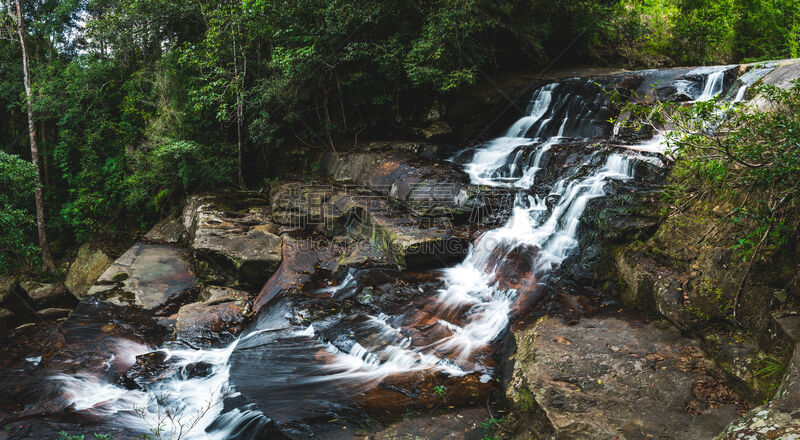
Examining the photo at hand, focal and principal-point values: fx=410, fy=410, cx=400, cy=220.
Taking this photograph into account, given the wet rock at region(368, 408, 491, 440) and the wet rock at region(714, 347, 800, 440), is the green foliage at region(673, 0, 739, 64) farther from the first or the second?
the wet rock at region(368, 408, 491, 440)

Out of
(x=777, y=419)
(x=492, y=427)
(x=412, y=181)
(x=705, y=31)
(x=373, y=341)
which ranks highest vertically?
(x=705, y=31)

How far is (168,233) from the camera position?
11.3m

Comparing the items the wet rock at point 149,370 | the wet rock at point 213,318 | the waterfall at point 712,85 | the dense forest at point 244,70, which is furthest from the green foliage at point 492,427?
the waterfall at point 712,85

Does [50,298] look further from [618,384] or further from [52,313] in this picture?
[618,384]

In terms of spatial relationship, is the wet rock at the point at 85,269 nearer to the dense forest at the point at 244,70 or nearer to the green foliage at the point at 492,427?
the dense forest at the point at 244,70

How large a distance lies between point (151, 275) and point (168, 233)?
279cm

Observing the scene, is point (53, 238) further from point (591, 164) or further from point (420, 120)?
point (591, 164)

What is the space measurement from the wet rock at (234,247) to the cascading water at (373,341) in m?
1.45

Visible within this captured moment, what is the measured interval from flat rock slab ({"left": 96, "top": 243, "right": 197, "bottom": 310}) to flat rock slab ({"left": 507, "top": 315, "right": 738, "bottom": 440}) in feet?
23.3

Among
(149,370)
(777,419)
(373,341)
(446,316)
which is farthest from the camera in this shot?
(446,316)

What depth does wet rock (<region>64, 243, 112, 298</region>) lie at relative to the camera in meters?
13.0

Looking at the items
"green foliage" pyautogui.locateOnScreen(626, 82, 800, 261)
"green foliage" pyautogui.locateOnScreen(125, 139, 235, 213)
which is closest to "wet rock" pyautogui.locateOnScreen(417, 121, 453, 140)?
"green foliage" pyautogui.locateOnScreen(125, 139, 235, 213)

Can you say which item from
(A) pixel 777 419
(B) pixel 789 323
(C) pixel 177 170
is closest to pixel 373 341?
(A) pixel 777 419

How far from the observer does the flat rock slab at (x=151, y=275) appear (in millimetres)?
8180
